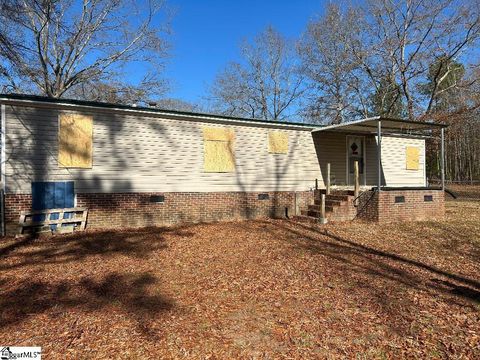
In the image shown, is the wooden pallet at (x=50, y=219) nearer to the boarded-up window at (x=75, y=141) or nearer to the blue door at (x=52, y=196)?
the blue door at (x=52, y=196)

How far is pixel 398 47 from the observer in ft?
75.7

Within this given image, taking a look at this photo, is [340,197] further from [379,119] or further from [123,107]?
[123,107]

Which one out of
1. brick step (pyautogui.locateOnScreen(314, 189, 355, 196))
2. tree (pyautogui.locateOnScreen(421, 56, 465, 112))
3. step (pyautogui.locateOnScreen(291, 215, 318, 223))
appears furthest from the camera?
tree (pyautogui.locateOnScreen(421, 56, 465, 112))

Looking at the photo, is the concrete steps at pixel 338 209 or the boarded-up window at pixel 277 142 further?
the boarded-up window at pixel 277 142

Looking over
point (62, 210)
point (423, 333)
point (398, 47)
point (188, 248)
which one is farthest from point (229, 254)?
point (398, 47)

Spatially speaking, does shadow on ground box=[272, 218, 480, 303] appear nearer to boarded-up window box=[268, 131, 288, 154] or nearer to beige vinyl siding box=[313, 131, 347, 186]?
boarded-up window box=[268, 131, 288, 154]

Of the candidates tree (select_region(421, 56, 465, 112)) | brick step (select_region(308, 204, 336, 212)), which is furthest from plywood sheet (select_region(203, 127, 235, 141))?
tree (select_region(421, 56, 465, 112))

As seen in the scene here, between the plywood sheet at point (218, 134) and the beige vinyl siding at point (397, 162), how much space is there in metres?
6.97

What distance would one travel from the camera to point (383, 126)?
1324 centimetres

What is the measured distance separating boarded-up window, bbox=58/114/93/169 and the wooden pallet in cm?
118

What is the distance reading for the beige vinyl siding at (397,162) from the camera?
48.1 ft

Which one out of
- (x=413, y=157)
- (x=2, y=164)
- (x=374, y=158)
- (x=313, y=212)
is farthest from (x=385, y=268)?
(x=413, y=157)

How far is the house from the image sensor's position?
8.82 meters

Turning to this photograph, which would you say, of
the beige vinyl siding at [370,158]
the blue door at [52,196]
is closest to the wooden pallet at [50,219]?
the blue door at [52,196]
